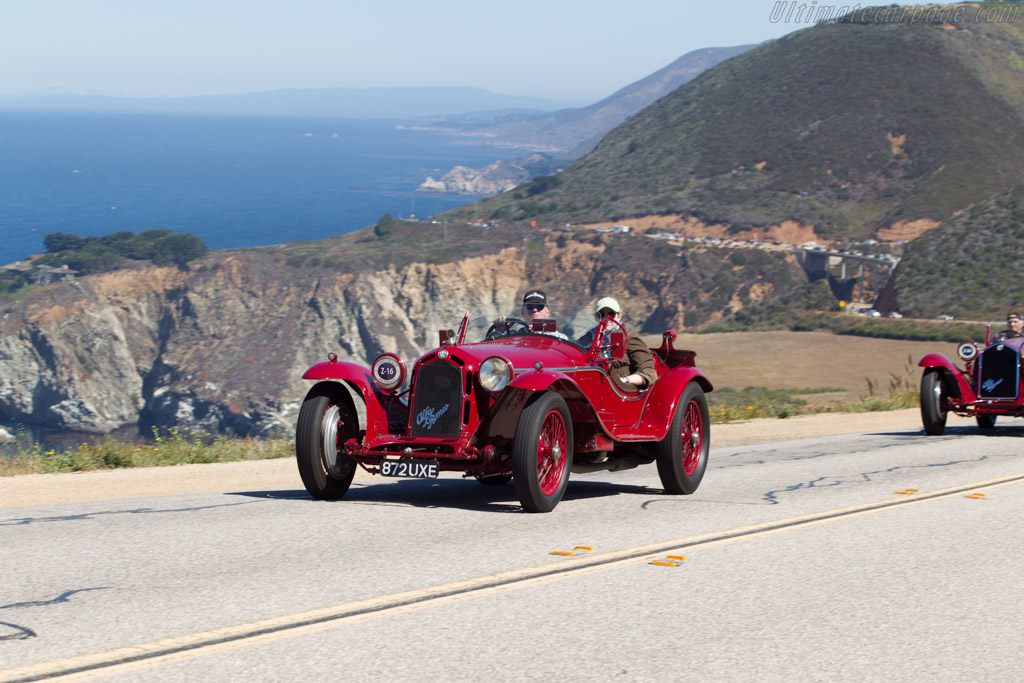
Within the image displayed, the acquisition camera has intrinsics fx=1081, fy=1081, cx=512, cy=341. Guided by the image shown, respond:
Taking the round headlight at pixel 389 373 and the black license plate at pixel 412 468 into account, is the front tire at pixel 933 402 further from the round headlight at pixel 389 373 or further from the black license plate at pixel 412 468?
the black license plate at pixel 412 468

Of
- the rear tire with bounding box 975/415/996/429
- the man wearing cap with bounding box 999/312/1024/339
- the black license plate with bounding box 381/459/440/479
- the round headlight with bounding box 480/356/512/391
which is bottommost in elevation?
the rear tire with bounding box 975/415/996/429

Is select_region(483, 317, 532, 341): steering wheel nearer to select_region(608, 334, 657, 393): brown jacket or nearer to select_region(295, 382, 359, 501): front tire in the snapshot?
select_region(608, 334, 657, 393): brown jacket

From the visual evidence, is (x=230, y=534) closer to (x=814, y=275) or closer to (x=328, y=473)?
(x=328, y=473)

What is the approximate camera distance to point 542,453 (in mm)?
7977

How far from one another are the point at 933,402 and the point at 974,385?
808mm

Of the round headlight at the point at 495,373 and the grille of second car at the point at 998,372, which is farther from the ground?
the round headlight at the point at 495,373

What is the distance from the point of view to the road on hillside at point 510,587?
4469 millimetres

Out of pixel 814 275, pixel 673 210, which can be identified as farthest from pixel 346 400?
pixel 673 210

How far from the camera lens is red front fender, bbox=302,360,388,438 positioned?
8.23 metres

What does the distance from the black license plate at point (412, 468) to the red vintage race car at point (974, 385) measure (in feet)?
33.0

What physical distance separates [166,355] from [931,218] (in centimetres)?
6424

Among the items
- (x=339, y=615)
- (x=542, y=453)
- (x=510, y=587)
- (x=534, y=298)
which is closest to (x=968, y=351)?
(x=534, y=298)

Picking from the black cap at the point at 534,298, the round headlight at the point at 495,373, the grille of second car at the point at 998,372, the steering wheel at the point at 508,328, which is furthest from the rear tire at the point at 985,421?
the round headlight at the point at 495,373

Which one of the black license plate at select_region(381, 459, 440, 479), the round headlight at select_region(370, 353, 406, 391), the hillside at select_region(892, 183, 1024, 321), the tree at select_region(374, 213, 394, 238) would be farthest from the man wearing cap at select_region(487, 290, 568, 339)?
the tree at select_region(374, 213, 394, 238)
